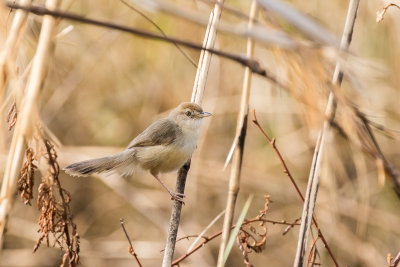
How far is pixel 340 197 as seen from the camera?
467 centimetres

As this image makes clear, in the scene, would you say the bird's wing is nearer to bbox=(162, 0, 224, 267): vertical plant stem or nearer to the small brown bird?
the small brown bird

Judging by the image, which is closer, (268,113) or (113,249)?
(268,113)

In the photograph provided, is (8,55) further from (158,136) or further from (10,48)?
(158,136)

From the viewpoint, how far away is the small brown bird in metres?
2.88

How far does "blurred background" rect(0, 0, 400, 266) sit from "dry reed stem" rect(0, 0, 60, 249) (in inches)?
104

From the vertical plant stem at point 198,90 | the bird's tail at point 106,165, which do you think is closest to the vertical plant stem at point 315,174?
the vertical plant stem at point 198,90

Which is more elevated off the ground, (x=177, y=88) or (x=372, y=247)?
(x=177, y=88)

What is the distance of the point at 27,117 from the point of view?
4.70 ft

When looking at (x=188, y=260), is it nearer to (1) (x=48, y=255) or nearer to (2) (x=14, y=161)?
(1) (x=48, y=255)

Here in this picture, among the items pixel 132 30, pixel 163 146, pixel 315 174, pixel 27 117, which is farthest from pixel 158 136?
pixel 132 30

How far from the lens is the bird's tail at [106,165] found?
2.54 m

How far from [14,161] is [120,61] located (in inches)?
149

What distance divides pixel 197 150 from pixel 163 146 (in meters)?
1.92

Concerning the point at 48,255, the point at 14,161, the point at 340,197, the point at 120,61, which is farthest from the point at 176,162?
the point at 48,255
